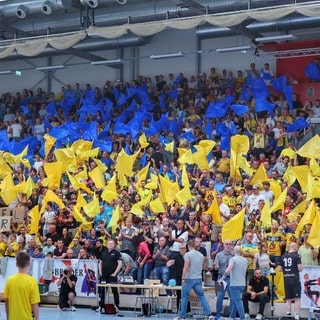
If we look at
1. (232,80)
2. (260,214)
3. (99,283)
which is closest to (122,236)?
(99,283)

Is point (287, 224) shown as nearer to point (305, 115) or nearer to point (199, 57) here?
point (305, 115)

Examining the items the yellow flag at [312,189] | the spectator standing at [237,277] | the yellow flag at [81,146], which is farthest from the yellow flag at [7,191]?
the spectator standing at [237,277]

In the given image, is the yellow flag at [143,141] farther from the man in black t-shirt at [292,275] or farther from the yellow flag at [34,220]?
the man in black t-shirt at [292,275]

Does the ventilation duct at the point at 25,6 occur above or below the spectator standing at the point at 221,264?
above

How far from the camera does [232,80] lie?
1304 inches

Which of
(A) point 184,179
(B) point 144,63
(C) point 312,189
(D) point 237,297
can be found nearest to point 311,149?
(C) point 312,189

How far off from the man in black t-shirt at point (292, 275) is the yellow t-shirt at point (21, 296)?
985 centimetres

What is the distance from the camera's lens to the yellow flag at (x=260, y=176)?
25156 millimetres

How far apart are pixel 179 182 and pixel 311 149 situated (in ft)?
13.6

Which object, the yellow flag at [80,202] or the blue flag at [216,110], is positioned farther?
the blue flag at [216,110]

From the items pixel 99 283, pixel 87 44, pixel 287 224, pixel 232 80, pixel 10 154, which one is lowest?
pixel 99 283

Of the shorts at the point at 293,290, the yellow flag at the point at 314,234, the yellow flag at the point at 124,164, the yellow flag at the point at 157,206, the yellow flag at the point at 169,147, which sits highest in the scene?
the yellow flag at the point at 169,147

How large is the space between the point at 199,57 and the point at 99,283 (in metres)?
16.1

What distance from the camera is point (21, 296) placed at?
35.6 feet
